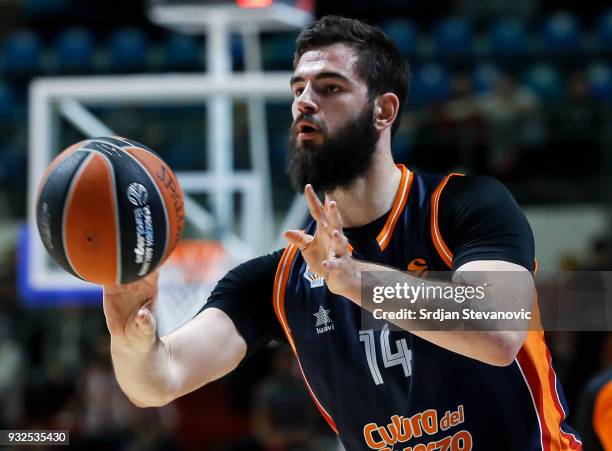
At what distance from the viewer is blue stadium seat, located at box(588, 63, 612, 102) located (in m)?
12.5

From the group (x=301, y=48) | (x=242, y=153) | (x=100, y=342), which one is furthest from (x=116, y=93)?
(x=301, y=48)

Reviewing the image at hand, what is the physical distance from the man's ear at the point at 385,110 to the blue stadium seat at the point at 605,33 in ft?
32.9

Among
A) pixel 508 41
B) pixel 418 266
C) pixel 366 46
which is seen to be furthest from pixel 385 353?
pixel 508 41

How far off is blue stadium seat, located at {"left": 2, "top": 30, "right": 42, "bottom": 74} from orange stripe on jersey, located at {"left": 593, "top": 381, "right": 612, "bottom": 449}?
10.6 meters

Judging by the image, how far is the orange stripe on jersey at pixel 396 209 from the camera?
144 inches

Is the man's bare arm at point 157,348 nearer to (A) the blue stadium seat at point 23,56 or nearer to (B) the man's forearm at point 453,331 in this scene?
(B) the man's forearm at point 453,331

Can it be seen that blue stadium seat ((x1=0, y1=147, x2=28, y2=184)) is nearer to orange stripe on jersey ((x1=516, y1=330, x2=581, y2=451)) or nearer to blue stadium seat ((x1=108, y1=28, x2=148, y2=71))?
blue stadium seat ((x1=108, y1=28, x2=148, y2=71))

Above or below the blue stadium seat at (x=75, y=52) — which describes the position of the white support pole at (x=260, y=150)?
below

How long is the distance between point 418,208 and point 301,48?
83cm

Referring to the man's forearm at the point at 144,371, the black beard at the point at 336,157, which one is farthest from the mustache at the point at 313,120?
the man's forearm at the point at 144,371

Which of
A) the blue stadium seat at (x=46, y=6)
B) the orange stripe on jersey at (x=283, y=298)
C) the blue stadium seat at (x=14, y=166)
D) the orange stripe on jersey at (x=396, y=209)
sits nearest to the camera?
the orange stripe on jersey at (x=396, y=209)

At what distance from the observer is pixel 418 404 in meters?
3.50

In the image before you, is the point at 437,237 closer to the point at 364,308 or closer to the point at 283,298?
the point at 364,308

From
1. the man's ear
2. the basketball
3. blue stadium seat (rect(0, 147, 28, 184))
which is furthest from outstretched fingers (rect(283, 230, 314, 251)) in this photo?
blue stadium seat (rect(0, 147, 28, 184))
